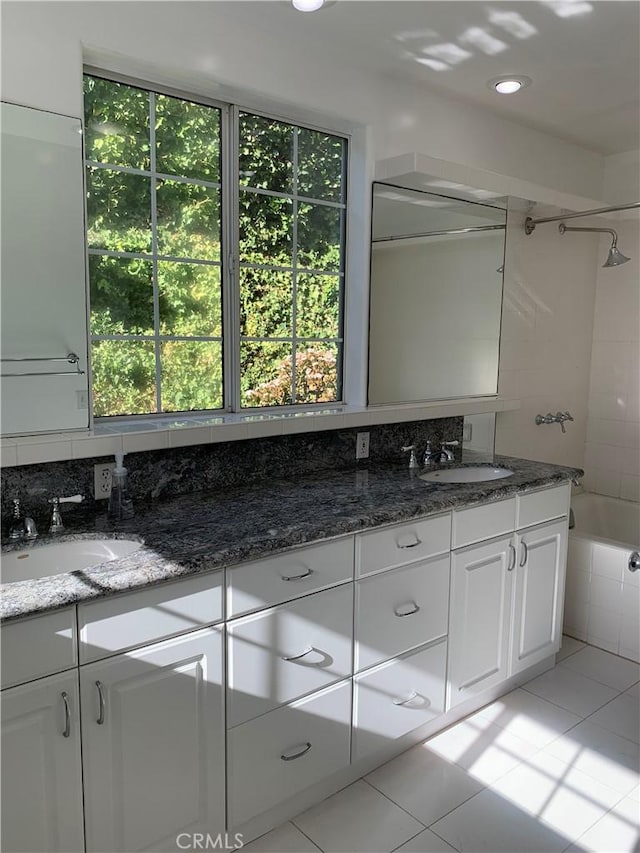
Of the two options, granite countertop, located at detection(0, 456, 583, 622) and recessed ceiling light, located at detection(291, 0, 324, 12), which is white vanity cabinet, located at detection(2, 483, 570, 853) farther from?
recessed ceiling light, located at detection(291, 0, 324, 12)

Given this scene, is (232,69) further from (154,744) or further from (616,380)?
(616,380)

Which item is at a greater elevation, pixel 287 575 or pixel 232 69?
pixel 232 69

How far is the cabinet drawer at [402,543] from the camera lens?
2.07 metres

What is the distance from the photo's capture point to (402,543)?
2.16m

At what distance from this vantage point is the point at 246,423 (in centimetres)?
237

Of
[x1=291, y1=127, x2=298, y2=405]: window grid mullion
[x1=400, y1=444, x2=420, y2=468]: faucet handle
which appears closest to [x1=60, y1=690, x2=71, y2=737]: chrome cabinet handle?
[x1=291, y1=127, x2=298, y2=405]: window grid mullion

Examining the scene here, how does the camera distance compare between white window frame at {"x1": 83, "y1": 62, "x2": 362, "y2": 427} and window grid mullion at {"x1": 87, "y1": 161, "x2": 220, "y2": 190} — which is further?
white window frame at {"x1": 83, "y1": 62, "x2": 362, "y2": 427}

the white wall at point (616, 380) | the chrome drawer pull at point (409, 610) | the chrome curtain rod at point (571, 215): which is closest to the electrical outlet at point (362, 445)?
the chrome drawer pull at point (409, 610)

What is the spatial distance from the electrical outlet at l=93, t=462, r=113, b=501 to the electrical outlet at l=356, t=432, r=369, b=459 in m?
1.10

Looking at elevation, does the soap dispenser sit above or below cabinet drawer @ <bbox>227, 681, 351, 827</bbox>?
above

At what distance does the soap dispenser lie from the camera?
1986mm

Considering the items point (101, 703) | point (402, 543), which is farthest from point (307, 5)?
point (101, 703)

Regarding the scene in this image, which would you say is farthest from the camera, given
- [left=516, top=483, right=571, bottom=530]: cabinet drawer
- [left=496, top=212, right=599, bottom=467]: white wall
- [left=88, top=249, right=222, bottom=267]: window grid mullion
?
[left=496, top=212, right=599, bottom=467]: white wall

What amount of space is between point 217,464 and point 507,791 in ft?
4.83
